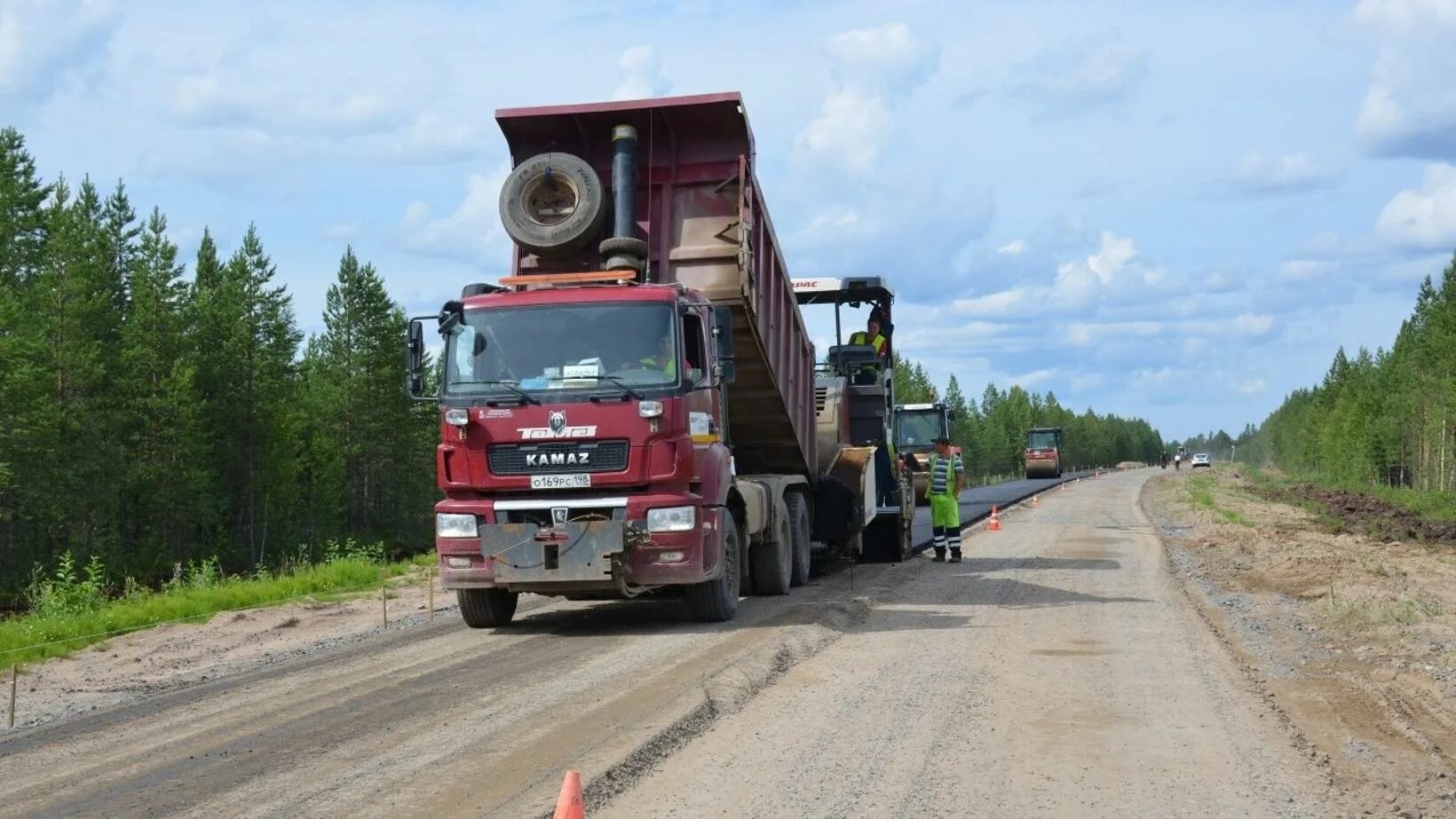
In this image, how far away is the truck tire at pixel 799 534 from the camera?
1561cm

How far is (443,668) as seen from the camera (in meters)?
10.1

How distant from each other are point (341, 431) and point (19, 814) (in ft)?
200

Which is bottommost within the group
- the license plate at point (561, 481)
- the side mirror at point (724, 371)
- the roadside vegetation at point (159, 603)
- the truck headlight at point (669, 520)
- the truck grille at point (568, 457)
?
the roadside vegetation at point (159, 603)

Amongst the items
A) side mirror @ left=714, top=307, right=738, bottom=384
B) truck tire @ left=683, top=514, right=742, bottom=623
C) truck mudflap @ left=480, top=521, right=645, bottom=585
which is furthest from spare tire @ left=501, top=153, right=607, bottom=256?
truck tire @ left=683, top=514, right=742, bottom=623

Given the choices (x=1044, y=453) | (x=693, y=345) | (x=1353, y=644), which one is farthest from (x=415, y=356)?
(x=1044, y=453)

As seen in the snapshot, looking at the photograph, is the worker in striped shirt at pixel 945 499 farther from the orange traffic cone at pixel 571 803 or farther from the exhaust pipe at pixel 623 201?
the orange traffic cone at pixel 571 803

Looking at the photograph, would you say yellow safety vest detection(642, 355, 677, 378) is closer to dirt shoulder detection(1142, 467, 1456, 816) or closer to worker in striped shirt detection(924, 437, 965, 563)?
dirt shoulder detection(1142, 467, 1456, 816)

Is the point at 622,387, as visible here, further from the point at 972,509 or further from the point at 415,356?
the point at 972,509

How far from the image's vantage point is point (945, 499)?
65.7 ft

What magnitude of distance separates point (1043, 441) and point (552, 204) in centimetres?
6795

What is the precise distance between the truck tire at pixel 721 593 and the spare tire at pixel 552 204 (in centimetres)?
302

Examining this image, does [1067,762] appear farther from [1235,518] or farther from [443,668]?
[1235,518]

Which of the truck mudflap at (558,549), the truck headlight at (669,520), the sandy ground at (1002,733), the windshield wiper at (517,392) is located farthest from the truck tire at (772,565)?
the windshield wiper at (517,392)

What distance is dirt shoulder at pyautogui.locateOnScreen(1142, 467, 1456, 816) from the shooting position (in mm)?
6711
